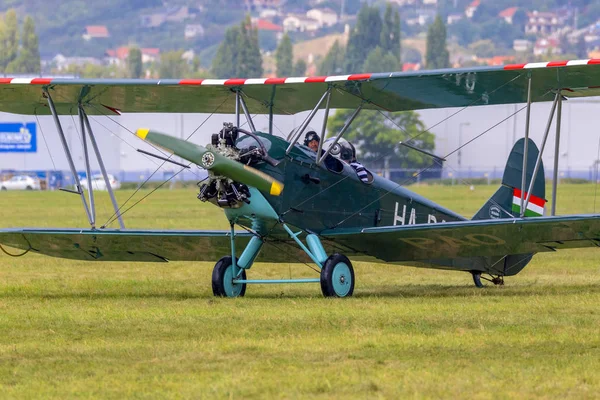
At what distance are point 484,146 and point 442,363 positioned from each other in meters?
76.7

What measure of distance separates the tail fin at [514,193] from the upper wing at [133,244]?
3.01m

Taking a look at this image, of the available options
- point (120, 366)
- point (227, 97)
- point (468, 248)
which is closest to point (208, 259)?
point (227, 97)

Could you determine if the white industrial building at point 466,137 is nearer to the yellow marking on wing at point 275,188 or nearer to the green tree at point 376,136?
the green tree at point 376,136

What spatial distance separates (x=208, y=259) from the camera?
14.8 metres

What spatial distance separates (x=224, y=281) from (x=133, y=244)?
162 centimetres

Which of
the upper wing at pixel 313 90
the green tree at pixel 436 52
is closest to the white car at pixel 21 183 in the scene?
the upper wing at pixel 313 90

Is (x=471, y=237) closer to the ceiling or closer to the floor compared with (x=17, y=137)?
closer to the floor

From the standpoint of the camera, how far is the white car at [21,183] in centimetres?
7750

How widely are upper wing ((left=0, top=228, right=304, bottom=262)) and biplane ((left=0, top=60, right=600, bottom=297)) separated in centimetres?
2

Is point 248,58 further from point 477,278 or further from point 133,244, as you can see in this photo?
point 133,244

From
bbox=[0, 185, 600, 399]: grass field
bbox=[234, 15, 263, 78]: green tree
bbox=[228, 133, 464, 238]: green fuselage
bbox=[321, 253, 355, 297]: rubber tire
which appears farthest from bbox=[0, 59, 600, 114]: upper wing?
bbox=[234, 15, 263, 78]: green tree

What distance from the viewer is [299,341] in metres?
9.16

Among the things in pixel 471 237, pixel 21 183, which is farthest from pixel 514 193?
pixel 21 183

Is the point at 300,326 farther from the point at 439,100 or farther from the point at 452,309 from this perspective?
the point at 439,100
